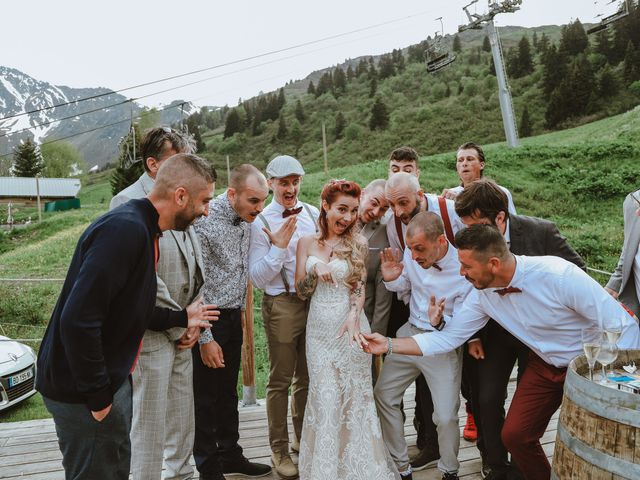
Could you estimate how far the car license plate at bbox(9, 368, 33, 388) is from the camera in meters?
6.14

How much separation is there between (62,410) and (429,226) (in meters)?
1.98

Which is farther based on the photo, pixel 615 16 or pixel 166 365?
pixel 615 16

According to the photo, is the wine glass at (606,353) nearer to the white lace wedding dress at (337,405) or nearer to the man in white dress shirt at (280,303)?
the white lace wedding dress at (337,405)

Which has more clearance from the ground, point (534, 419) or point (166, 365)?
point (166, 365)

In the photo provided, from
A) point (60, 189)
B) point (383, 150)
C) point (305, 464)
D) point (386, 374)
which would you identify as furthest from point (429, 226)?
point (60, 189)

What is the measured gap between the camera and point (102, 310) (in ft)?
5.98

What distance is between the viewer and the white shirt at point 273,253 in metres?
3.16

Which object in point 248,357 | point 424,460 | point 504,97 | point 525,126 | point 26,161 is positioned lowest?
point 424,460

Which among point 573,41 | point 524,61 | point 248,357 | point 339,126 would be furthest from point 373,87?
point 248,357

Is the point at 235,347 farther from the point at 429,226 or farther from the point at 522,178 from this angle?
the point at 522,178

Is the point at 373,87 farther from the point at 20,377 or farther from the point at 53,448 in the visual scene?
the point at 53,448

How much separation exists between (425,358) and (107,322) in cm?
181

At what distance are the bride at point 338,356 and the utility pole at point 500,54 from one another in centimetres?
1889

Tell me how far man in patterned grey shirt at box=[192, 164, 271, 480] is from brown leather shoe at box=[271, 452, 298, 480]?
71 mm
